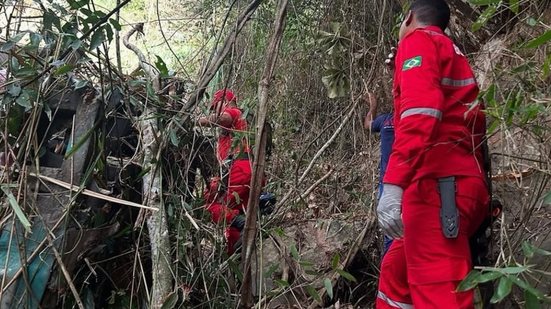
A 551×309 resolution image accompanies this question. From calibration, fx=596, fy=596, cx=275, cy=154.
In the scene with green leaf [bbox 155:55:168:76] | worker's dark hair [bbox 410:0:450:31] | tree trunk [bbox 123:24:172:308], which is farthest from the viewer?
green leaf [bbox 155:55:168:76]

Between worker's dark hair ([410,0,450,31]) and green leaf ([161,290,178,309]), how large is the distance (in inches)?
61.9

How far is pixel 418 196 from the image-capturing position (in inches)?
91.2

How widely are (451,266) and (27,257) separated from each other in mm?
1646

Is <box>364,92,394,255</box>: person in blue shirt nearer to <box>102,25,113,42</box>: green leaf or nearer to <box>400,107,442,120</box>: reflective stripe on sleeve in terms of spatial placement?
<box>400,107,442,120</box>: reflective stripe on sleeve

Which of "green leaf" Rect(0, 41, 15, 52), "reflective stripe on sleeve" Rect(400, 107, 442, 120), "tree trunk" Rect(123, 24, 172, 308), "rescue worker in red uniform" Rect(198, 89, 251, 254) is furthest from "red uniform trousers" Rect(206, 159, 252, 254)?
"green leaf" Rect(0, 41, 15, 52)

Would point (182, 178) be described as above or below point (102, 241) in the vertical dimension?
above

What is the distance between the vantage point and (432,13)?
2.60 metres

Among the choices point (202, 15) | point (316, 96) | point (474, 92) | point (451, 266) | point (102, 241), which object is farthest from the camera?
point (202, 15)

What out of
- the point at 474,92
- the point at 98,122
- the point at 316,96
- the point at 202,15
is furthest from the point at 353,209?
the point at 202,15

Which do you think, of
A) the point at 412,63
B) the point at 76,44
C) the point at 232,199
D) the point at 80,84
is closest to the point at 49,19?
the point at 76,44

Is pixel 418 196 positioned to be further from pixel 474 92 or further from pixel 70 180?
pixel 70 180

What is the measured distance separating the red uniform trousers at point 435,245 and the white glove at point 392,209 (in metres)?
0.03

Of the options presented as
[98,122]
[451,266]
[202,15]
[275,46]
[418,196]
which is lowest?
[451,266]

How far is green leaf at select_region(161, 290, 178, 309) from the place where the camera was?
2.38 metres
